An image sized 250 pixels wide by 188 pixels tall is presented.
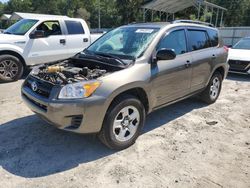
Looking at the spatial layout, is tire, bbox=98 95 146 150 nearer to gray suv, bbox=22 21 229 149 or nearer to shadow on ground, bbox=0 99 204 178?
gray suv, bbox=22 21 229 149

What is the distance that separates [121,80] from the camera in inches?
146

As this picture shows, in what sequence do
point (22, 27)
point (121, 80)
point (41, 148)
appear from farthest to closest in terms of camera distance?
point (22, 27) < point (41, 148) < point (121, 80)

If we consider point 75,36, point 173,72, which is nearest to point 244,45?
point 75,36

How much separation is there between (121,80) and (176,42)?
66.5 inches

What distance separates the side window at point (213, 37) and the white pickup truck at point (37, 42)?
15.5 ft

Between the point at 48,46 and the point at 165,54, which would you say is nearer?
the point at 165,54

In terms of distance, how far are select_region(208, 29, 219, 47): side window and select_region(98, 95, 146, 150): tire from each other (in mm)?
2867

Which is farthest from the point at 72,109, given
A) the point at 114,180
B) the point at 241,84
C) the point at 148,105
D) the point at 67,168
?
the point at 241,84

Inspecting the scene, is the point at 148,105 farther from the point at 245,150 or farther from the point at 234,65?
the point at 234,65

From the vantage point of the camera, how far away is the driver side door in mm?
8223

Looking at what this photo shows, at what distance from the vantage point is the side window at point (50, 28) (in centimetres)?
851

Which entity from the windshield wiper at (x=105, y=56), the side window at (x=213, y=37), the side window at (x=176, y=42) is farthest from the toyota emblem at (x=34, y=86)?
the side window at (x=213, y=37)

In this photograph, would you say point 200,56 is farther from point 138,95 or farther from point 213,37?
point 138,95

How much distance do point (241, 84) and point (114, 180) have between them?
6628 mm
